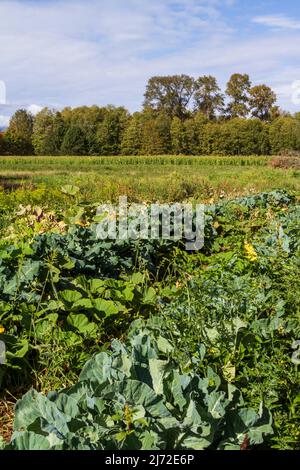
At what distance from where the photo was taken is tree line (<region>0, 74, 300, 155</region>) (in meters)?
61.8

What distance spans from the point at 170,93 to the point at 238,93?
911 cm

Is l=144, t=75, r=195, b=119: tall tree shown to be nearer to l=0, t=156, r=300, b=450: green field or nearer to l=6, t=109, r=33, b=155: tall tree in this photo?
l=6, t=109, r=33, b=155: tall tree

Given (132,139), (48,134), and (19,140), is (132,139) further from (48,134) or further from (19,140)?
(19,140)

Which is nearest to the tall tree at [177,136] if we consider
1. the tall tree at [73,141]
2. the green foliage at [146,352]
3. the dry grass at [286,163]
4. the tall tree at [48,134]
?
the tall tree at [73,141]

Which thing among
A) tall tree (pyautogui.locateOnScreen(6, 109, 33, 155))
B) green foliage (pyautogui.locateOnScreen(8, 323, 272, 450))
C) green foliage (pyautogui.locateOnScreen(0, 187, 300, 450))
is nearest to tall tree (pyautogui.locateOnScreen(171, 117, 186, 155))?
tall tree (pyautogui.locateOnScreen(6, 109, 33, 155))

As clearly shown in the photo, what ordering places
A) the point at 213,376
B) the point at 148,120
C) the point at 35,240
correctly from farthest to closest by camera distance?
the point at 148,120
the point at 35,240
the point at 213,376

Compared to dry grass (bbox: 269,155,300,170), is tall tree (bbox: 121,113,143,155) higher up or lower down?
higher up

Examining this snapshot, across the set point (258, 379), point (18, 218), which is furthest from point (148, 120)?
point (258, 379)

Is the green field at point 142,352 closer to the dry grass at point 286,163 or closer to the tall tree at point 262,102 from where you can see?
the dry grass at point 286,163

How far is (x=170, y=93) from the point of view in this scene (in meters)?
74.9
